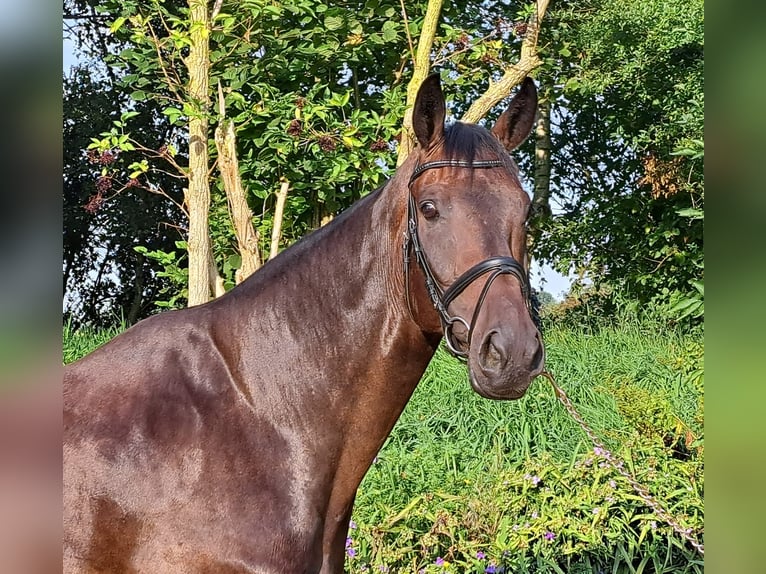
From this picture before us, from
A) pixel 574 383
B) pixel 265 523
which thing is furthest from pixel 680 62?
pixel 265 523

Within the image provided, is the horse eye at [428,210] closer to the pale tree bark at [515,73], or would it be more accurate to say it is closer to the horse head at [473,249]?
the horse head at [473,249]

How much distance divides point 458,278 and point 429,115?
1.55ft

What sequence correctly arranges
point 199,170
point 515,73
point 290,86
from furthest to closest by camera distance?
point 515,73 → point 290,86 → point 199,170

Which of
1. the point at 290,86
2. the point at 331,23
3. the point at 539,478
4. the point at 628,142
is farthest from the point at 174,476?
the point at 628,142

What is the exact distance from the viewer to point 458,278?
181cm

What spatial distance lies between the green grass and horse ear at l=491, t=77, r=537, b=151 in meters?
2.17

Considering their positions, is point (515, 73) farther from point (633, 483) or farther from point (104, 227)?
point (104, 227)

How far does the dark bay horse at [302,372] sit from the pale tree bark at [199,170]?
119 inches

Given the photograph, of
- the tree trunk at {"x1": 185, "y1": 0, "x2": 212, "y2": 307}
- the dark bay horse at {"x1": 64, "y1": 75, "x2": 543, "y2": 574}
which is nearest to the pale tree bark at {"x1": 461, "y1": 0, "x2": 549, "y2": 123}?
the tree trunk at {"x1": 185, "y1": 0, "x2": 212, "y2": 307}

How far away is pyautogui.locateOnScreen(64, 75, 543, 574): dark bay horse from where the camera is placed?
1.78 metres

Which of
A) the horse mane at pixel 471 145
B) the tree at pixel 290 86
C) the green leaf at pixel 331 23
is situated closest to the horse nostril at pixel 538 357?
the horse mane at pixel 471 145

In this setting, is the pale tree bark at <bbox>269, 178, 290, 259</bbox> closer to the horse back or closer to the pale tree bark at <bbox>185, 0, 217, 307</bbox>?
the pale tree bark at <bbox>185, 0, 217, 307</bbox>
